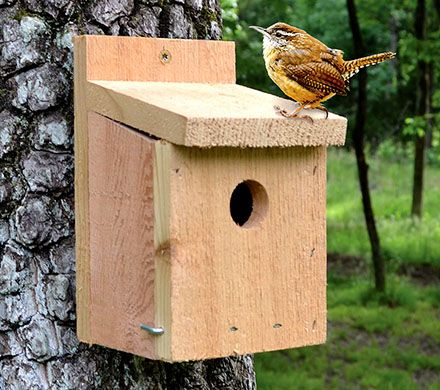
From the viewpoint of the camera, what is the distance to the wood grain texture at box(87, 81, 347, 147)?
91.4 inches

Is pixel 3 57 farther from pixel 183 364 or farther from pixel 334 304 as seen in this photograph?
pixel 334 304

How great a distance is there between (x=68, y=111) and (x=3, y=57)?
9.5 inches

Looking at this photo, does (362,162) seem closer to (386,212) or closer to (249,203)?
(386,212)

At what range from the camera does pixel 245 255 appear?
252cm

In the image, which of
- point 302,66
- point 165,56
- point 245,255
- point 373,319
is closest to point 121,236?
point 245,255

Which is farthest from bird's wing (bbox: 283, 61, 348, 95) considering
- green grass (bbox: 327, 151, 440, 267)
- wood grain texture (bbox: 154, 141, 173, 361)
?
green grass (bbox: 327, 151, 440, 267)

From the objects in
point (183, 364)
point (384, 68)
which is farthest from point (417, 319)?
point (384, 68)

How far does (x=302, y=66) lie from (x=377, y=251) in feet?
19.0

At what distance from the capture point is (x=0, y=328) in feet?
8.96

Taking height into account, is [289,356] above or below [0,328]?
below

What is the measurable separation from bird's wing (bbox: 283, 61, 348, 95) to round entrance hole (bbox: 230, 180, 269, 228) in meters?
0.32

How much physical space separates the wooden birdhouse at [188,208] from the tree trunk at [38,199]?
10 cm

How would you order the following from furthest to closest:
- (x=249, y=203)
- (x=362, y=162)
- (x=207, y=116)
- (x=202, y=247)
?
(x=362, y=162)
(x=249, y=203)
(x=202, y=247)
(x=207, y=116)

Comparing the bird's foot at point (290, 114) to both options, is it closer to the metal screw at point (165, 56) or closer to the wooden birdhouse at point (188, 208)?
the wooden birdhouse at point (188, 208)
